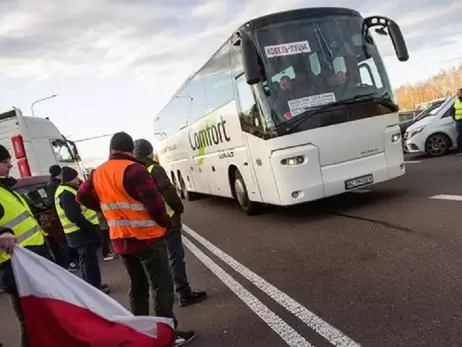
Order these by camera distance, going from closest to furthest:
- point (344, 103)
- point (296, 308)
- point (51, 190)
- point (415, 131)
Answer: point (296, 308)
point (344, 103)
point (51, 190)
point (415, 131)

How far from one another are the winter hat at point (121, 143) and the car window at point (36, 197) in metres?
4.74

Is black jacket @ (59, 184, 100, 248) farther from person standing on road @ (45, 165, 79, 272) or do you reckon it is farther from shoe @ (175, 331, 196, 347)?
shoe @ (175, 331, 196, 347)

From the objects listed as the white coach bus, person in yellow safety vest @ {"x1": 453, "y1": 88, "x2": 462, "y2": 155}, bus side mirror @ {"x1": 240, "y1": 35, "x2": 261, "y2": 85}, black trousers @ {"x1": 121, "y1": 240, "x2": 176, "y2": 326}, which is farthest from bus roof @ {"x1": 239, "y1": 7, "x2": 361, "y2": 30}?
person in yellow safety vest @ {"x1": 453, "y1": 88, "x2": 462, "y2": 155}

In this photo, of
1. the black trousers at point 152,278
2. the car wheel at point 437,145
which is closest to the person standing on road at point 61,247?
the black trousers at point 152,278

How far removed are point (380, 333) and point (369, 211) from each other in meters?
4.70

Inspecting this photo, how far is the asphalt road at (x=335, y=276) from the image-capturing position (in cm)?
382

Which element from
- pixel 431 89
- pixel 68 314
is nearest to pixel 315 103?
pixel 68 314

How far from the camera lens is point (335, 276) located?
5.14m

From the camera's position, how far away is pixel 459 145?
44.2ft

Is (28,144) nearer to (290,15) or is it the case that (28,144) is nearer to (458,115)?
(290,15)

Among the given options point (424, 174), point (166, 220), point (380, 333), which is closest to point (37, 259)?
point (166, 220)

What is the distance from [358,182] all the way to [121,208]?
5.20 m

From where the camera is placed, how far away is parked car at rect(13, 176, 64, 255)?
787 cm

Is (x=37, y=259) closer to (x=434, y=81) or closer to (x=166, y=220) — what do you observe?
(x=166, y=220)
